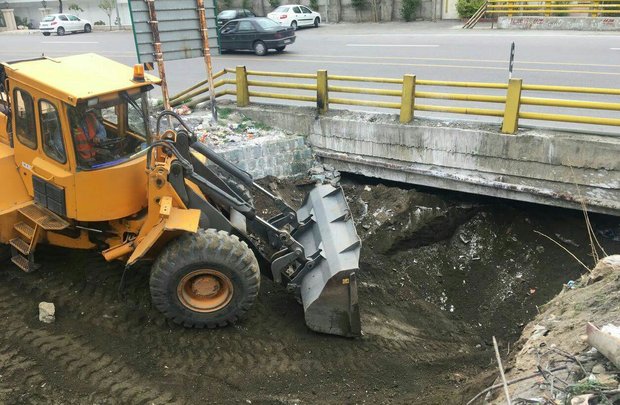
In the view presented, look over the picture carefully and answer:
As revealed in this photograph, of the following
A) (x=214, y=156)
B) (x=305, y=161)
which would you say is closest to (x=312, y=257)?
(x=214, y=156)

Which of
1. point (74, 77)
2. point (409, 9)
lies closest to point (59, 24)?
point (409, 9)

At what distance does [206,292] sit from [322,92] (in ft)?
17.1

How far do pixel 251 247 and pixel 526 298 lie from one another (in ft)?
13.6

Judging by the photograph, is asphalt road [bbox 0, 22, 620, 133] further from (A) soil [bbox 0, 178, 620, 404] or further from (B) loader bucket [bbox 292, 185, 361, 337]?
(B) loader bucket [bbox 292, 185, 361, 337]

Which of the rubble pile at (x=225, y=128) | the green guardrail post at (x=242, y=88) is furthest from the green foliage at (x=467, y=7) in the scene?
the rubble pile at (x=225, y=128)

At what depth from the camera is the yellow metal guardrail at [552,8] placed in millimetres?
20469

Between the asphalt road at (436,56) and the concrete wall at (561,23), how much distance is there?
0.77 meters

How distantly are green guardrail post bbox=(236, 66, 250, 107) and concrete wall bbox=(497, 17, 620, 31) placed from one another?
15.7 metres

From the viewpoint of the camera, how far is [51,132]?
5473 mm

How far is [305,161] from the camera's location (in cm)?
1007

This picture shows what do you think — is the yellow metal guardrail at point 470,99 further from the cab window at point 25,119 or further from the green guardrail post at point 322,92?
the cab window at point 25,119

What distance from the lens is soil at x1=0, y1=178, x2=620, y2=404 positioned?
5.14 metres

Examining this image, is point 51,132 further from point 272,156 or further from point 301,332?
point 272,156

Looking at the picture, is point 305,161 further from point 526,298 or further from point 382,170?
point 526,298
